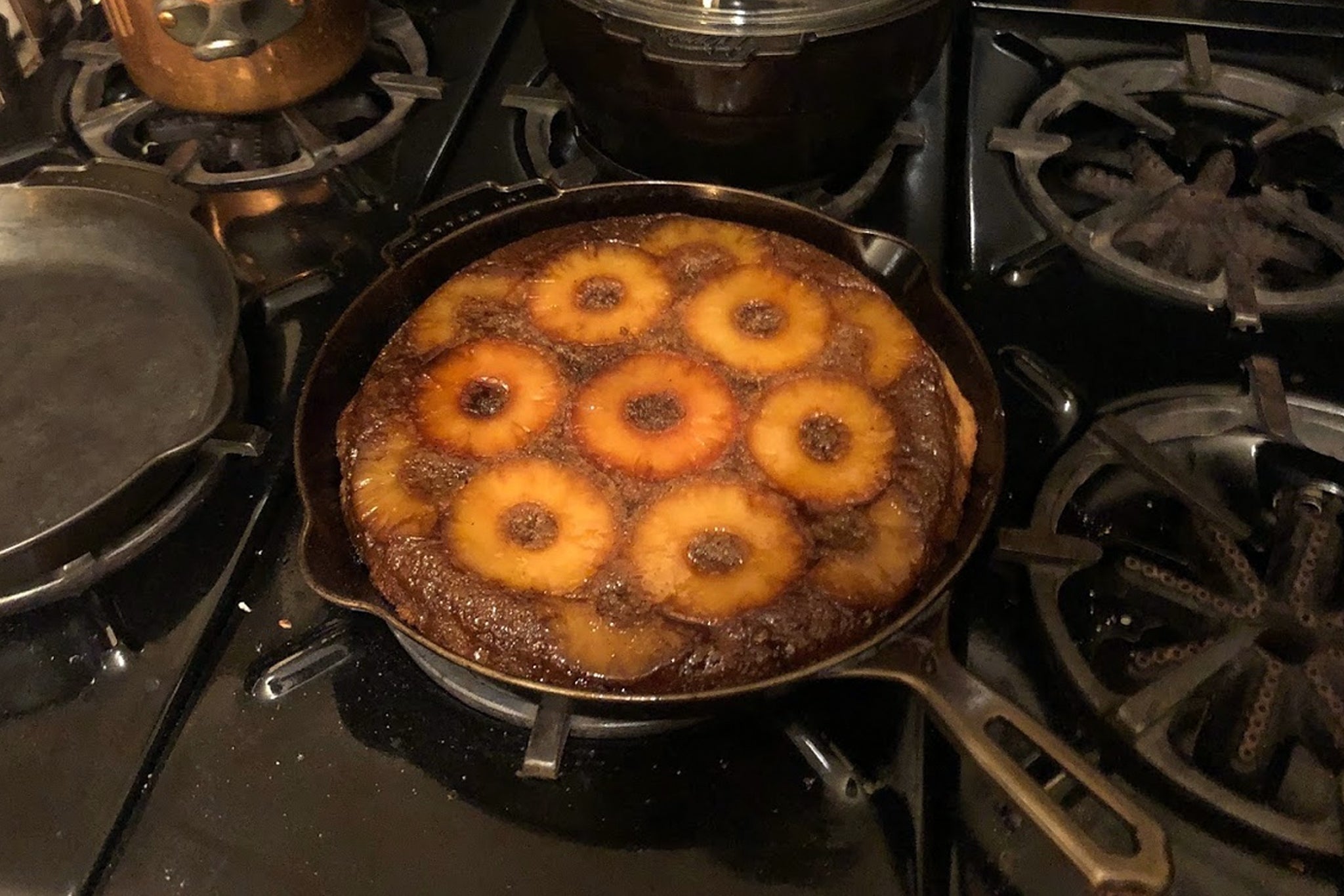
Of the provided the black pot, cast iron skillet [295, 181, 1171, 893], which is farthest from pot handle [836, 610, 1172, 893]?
the black pot

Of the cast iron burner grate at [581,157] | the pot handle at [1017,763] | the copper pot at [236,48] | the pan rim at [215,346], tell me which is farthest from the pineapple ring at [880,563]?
the copper pot at [236,48]

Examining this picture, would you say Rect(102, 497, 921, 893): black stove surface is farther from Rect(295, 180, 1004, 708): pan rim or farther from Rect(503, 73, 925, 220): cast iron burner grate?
Rect(503, 73, 925, 220): cast iron burner grate

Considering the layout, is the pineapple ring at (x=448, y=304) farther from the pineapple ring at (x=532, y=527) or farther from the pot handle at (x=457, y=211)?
the pineapple ring at (x=532, y=527)

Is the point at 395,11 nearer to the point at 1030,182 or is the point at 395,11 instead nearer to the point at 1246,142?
the point at 1030,182

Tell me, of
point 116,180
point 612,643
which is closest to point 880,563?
point 612,643

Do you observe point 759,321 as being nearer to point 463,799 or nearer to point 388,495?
point 388,495
